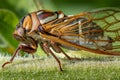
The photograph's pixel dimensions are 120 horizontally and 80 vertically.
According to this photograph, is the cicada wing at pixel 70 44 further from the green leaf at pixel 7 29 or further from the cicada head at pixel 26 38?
the green leaf at pixel 7 29

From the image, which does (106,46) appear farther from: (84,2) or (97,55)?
(84,2)

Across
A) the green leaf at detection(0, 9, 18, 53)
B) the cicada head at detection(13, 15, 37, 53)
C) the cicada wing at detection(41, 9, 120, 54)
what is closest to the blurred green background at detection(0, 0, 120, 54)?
the green leaf at detection(0, 9, 18, 53)

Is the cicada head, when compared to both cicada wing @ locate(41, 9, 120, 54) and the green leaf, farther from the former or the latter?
the green leaf

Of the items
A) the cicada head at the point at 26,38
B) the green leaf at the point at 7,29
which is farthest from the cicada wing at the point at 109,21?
the green leaf at the point at 7,29

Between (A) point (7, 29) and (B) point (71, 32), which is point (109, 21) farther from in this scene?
(A) point (7, 29)

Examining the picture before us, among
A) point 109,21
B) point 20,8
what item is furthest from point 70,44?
point 20,8

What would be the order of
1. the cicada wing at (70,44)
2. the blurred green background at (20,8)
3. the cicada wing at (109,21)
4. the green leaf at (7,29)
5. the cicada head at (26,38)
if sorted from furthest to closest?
the blurred green background at (20,8), the green leaf at (7,29), the cicada head at (26,38), the cicada wing at (109,21), the cicada wing at (70,44)

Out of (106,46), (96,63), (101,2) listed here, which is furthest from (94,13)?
(101,2)
